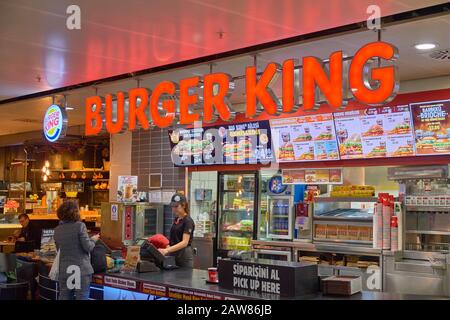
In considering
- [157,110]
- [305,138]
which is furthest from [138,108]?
[305,138]

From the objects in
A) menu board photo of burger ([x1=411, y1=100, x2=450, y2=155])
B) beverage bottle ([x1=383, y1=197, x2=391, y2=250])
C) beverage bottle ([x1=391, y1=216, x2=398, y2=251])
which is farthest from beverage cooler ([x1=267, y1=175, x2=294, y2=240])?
menu board photo of burger ([x1=411, y1=100, x2=450, y2=155])

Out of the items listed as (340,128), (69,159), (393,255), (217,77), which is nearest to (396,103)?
(340,128)

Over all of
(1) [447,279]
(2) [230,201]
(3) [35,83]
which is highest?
(3) [35,83]

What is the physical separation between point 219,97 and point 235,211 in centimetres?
325

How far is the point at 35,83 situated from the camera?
767 centimetres

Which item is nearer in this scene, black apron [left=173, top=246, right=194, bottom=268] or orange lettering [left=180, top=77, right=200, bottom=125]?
orange lettering [left=180, top=77, right=200, bottom=125]

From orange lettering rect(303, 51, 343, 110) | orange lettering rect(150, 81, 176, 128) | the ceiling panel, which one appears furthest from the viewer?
orange lettering rect(150, 81, 176, 128)

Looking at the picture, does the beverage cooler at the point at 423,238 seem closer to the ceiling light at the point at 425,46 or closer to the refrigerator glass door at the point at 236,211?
the ceiling light at the point at 425,46

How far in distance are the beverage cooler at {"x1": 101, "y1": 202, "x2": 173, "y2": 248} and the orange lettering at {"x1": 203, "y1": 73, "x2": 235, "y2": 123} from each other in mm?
3768

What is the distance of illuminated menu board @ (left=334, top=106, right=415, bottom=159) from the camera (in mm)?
6703

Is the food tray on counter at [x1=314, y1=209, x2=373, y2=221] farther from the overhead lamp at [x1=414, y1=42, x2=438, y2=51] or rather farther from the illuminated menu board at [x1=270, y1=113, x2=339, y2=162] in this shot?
the overhead lamp at [x1=414, y1=42, x2=438, y2=51]
